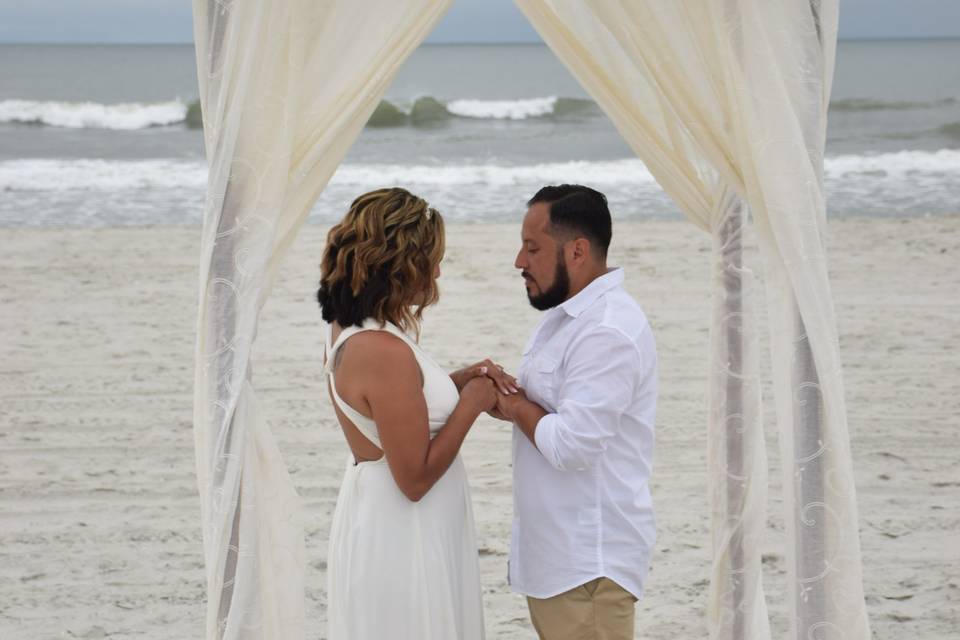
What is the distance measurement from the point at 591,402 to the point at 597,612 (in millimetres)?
559

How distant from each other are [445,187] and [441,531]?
15.7 meters

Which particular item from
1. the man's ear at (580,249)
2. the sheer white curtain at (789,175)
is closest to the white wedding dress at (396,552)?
the man's ear at (580,249)

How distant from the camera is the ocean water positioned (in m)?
16.3

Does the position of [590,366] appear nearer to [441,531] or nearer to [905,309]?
[441,531]

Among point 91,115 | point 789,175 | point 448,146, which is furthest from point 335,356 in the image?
point 91,115

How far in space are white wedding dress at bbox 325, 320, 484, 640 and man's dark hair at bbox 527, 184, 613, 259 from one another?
19.7 inches

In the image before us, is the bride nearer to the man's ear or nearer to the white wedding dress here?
the white wedding dress

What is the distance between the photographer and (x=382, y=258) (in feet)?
9.52

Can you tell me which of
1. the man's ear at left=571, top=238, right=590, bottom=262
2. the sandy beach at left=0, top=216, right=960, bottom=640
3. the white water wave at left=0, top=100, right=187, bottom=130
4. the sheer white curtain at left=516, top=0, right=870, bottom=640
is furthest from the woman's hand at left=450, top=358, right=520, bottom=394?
the white water wave at left=0, top=100, right=187, bottom=130

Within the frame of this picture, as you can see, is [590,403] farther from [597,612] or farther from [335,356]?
[335,356]

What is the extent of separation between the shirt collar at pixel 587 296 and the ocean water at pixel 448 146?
470 inches

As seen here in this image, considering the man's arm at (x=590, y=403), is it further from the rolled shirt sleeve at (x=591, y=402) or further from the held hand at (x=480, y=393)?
the held hand at (x=480, y=393)

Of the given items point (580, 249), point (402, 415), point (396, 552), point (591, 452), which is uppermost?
point (580, 249)

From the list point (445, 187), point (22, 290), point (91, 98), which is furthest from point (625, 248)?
point (91, 98)
